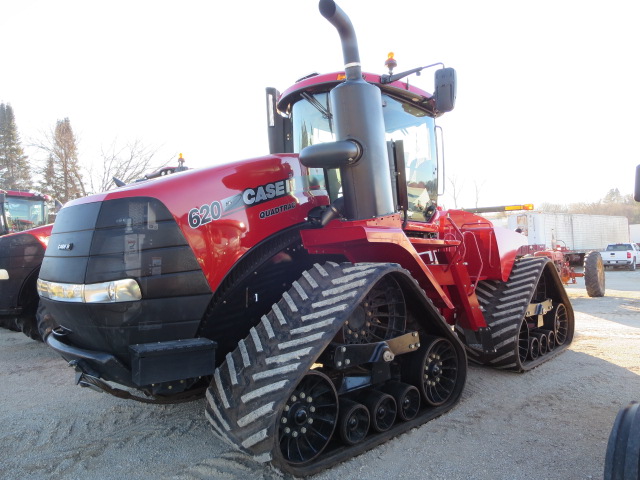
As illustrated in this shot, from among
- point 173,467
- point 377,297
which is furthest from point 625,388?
point 173,467

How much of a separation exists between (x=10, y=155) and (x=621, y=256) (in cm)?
4945

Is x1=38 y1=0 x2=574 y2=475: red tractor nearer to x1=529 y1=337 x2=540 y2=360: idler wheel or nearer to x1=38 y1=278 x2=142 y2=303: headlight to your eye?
x1=38 y1=278 x2=142 y2=303: headlight

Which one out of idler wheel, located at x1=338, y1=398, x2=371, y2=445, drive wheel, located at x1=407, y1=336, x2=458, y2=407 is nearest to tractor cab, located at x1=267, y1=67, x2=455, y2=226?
drive wheel, located at x1=407, y1=336, x2=458, y2=407

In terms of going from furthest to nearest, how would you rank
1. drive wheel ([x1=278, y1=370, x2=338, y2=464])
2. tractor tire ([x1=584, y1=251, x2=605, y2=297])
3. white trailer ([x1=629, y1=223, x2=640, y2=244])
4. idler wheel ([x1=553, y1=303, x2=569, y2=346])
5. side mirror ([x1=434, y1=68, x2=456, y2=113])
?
white trailer ([x1=629, y1=223, x2=640, y2=244])
tractor tire ([x1=584, y1=251, x2=605, y2=297])
idler wheel ([x1=553, y1=303, x2=569, y2=346])
side mirror ([x1=434, y1=68, x2=456, y2=113])
drive wheel ([x1=278, y1=370, x2=338, y2=464])

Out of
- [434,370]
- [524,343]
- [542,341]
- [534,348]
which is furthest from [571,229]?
[434,370]

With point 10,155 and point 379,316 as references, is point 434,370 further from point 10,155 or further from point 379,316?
point 10,155

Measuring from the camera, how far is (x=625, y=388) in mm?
4289

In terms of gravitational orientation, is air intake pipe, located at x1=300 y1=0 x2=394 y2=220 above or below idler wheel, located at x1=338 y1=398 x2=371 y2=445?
above

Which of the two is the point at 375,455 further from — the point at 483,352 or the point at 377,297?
the point at 483,352

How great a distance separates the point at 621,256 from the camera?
85.7 feet

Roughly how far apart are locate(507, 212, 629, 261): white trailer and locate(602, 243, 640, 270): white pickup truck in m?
1.11

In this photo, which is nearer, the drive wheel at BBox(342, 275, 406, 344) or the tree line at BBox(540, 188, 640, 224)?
the drive wheel at BBox(342, 275, 406, 344)

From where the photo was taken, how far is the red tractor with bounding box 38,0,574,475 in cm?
256

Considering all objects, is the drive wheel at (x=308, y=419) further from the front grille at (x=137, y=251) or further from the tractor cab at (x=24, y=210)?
the tractor cab at (x=24, y=210)
